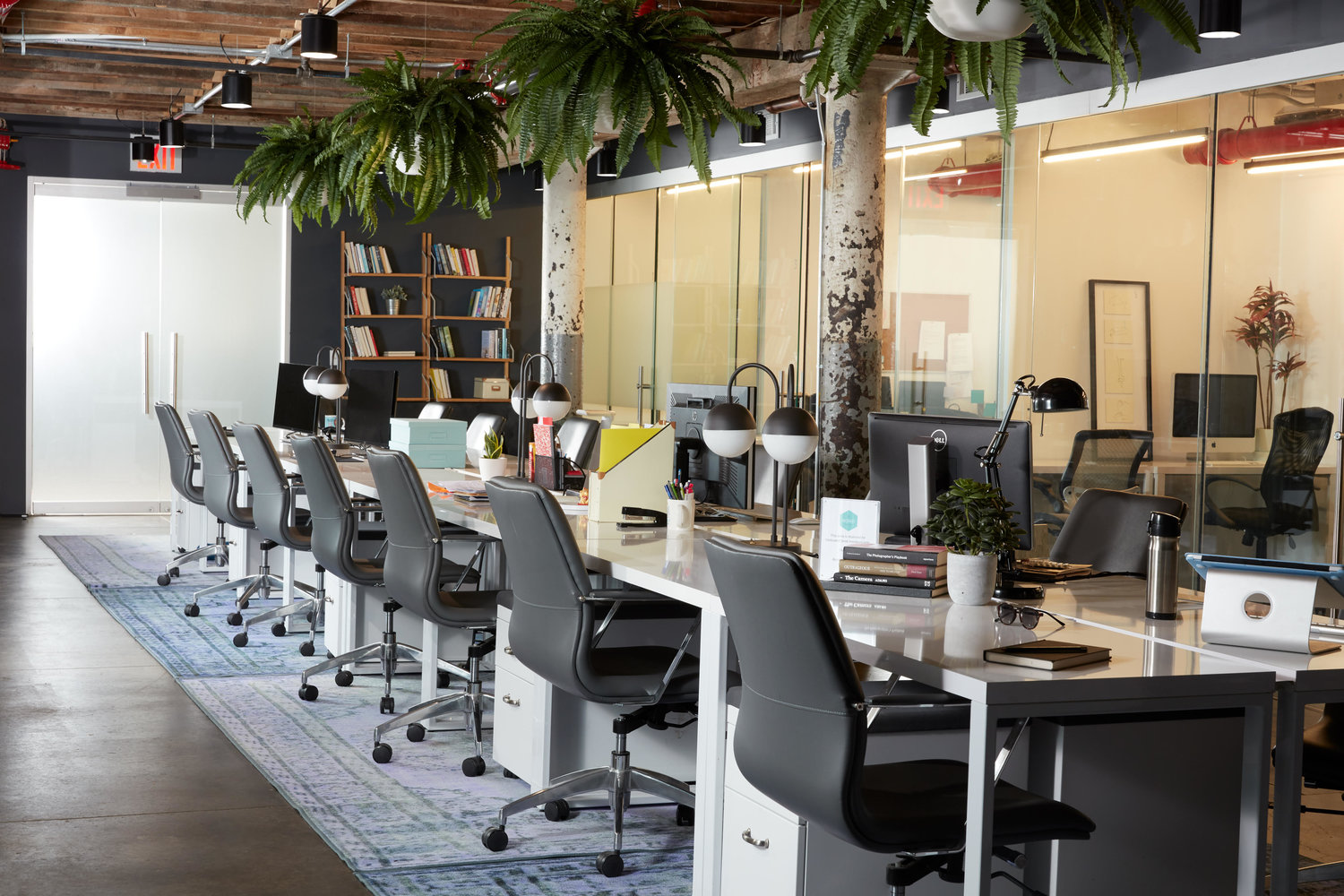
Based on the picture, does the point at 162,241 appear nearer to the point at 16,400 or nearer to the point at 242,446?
the point at 16,400

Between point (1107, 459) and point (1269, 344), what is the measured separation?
3.86 ft

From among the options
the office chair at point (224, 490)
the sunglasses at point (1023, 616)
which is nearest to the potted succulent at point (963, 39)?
the sunglasses at point (1023, 616)

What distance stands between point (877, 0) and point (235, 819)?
2.95 meters

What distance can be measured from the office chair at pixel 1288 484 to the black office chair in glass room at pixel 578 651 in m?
3.75

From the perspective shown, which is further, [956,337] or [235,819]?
[956,337]

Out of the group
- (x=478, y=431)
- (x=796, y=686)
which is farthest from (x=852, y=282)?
(x=796, y=686)

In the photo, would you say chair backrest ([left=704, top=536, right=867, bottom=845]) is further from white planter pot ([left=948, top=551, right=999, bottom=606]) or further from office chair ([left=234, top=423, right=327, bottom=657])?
office chair ([left=234, top=423, right=327, bottom=657])

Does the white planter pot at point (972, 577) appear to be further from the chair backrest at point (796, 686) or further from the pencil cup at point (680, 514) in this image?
the pencil cup at point (680, 514)

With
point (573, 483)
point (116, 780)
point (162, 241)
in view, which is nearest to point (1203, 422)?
point (573, 483)

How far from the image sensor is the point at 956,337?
857 cm

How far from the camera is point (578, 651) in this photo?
146 inches

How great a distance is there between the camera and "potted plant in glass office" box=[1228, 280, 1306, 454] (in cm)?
653

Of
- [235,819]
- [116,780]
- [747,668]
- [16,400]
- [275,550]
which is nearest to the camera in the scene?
[747,668]

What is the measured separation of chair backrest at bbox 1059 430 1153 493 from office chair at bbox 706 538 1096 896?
489 cm
